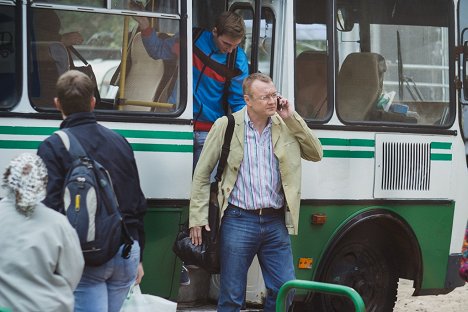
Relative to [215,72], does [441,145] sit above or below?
below

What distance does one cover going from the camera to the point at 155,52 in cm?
743

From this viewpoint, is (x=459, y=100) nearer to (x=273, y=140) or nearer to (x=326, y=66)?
(x=326, y=66)

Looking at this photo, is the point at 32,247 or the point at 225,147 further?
the point at 225,147

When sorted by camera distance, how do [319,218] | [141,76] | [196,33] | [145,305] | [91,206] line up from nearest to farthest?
[91,206]
[145,305]
[141,76]
[196,33]
[319,218]

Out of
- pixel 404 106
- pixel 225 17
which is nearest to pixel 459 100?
pixel 404 106

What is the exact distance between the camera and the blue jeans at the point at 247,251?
→ 698cm

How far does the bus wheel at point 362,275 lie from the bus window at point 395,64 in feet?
3.21

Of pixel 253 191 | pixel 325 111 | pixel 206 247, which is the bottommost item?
pixel 206 247

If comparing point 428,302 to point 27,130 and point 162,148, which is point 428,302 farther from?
Answer: point 27,130

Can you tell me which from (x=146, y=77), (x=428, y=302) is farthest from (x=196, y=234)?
(x=428, y=302)

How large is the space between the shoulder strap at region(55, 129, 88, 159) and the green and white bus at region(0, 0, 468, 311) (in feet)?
4.71

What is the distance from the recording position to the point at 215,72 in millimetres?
7836

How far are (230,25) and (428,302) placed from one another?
4.53 meters

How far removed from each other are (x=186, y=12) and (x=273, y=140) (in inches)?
42.6
